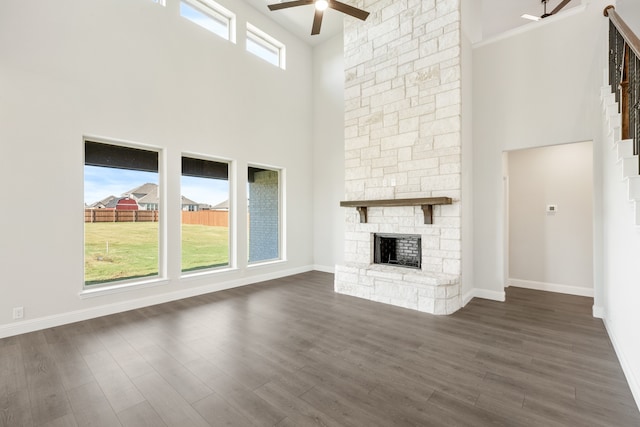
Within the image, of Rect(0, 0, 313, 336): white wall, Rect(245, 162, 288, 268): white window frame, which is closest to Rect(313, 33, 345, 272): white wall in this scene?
Rect(245, 162, 288, 268): white window frame

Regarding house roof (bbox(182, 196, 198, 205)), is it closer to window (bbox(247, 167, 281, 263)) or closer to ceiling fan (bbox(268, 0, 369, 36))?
window (bbox(247, 167, 281, 263))

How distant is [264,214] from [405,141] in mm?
3137

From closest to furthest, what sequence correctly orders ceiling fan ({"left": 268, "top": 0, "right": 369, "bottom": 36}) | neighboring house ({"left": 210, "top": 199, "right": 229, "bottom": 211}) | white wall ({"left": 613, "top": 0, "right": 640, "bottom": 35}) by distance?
1. white wall ({"left": 613, "top": 0, "right": 640, "bottom": 35})
2. ceiling fan ({"left": 268, "top": 0, "right": 369, "bottom": 36})
3. neighboring house ({"left": 210, "top": 199, "right": 229, "bottom": 211})

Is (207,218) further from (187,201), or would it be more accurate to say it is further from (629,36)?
(629,36)

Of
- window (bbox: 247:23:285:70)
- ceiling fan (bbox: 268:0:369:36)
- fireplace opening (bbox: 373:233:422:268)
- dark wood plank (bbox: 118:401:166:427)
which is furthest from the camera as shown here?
window (bbox: 247:23:285:70)

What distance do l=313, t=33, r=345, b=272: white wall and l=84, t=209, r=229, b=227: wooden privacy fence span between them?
7.41 ft

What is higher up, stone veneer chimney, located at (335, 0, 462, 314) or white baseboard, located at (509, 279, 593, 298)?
stone veneer chimney, located at (335, 0, 462, 314)

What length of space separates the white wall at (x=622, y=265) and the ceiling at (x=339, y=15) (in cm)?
272

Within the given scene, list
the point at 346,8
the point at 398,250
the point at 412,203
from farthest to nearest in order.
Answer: the point at 398,250, the point at 412,203, the point at 346,8

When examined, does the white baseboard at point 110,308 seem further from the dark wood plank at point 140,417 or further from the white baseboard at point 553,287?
the white baseboard at point 553,287

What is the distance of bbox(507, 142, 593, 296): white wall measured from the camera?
182 inches

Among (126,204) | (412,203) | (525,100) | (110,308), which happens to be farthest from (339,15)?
(110,308)

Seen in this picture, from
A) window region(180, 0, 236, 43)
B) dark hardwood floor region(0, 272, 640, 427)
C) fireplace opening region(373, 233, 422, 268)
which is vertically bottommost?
dark hardwood floor region(0, 272, 640, 427)

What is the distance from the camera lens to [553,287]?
15.9ft
